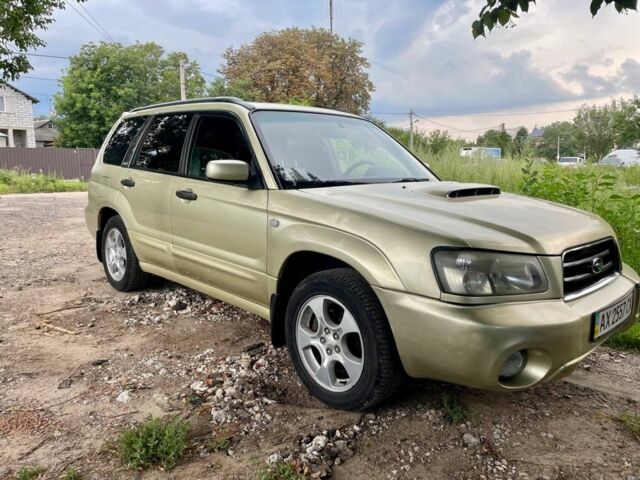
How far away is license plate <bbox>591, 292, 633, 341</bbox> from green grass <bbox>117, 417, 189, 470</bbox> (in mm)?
2018

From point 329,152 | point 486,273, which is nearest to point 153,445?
point 486,273

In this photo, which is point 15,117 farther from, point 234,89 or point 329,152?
point 329,152

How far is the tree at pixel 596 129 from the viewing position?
43062 mm

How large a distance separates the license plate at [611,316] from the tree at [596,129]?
149 ft

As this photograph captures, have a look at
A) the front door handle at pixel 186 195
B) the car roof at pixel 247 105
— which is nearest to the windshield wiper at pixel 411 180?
the car roof at pixel 247 105

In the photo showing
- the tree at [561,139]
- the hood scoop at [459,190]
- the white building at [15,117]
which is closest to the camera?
the hood scoop at [459,190]

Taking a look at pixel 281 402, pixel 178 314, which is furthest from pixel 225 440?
pixel 178 314

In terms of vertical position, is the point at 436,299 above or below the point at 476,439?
above

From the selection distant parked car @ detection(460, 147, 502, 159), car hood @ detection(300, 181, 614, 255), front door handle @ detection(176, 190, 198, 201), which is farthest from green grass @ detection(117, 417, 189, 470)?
distant parked car @ detection(460, 147, 502, 159)

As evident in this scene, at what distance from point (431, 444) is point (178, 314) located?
2602 millimetres

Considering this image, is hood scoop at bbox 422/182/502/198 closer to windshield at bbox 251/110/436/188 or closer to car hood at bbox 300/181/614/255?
car hood at bbox 300/181/614/255

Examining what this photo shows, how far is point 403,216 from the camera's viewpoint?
2.51 meters

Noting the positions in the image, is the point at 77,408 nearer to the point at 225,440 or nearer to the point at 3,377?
the point at 3,377

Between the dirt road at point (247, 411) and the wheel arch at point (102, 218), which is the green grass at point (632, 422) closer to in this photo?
the dirt road at point (247, 411)
